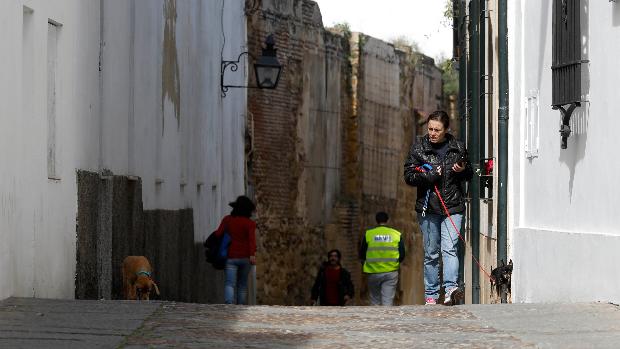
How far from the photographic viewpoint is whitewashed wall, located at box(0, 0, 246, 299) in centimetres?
→ 1149

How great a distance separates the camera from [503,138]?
1622cm

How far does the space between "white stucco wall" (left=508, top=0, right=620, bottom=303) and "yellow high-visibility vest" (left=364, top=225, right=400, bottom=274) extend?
5.26m

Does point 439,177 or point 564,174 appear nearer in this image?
point 564,174

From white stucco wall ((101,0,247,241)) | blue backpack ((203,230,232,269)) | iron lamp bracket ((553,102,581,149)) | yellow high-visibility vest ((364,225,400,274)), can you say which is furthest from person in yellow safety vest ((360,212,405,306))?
iron lamp bracket ((553,102,581,149))

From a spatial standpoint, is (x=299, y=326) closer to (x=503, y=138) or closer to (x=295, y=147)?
(x=503, y=138)

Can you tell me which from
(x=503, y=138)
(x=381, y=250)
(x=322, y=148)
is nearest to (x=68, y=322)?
(x=503, y=138)

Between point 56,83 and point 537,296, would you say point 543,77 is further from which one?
point 56,83

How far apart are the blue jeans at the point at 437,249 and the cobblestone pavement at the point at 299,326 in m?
1.42

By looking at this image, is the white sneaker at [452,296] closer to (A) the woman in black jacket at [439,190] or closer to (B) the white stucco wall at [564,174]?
(A) the woman in black jacket at [439,190]

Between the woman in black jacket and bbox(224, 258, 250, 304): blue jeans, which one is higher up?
the woman in black jacket

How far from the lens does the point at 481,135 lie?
65.4 ft

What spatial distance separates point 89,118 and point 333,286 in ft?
31.9

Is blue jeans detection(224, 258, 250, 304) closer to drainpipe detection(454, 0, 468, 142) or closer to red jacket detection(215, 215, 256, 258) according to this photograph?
red jacket detection(215, 215, 256, 258)

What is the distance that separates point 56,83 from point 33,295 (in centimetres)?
207
